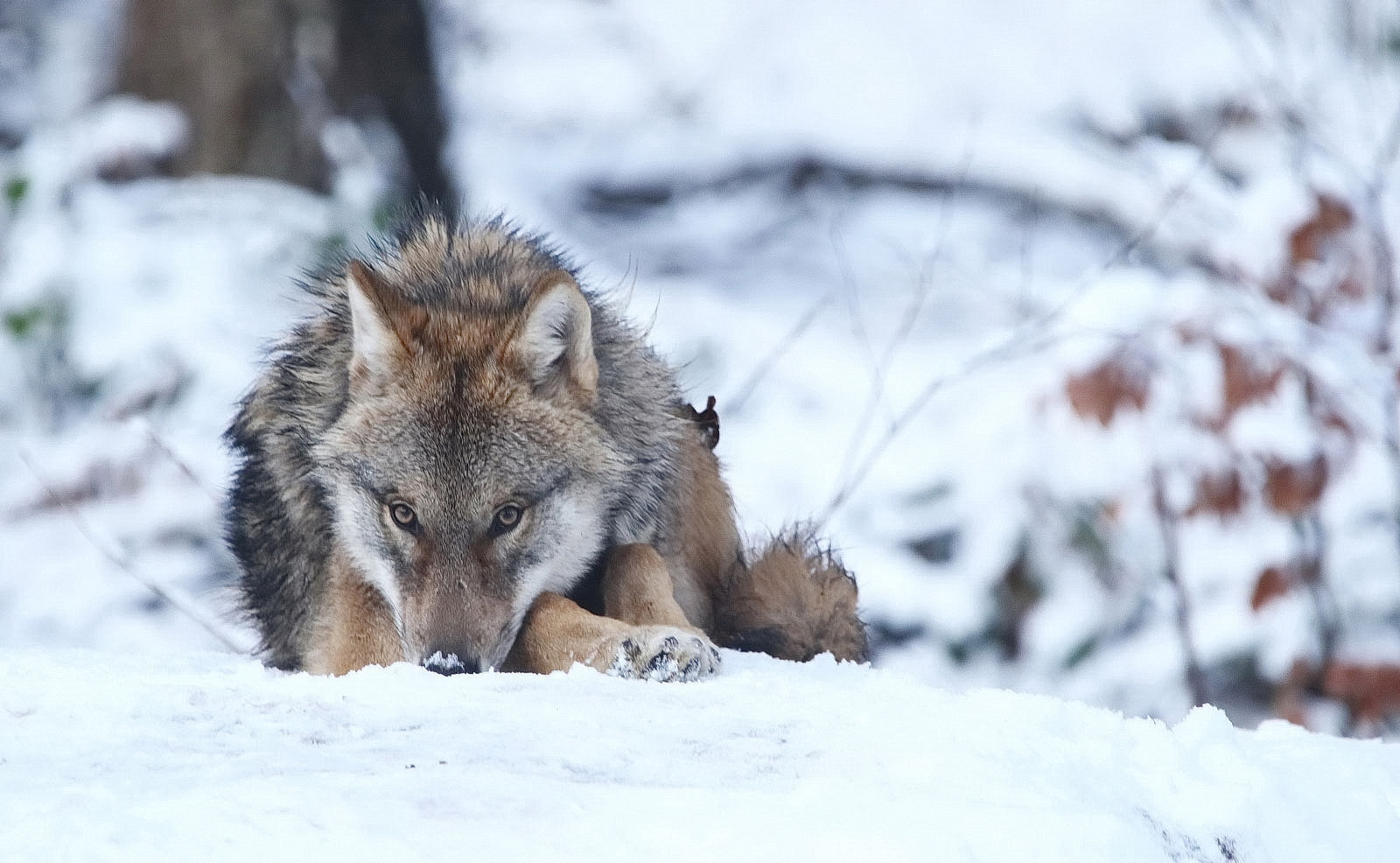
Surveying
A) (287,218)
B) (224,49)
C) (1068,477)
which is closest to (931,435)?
(1068,477)

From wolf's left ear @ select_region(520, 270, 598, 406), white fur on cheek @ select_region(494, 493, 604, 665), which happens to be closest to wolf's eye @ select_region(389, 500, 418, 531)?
white fur on cheek @ select_region(494, 493, 604, 665)

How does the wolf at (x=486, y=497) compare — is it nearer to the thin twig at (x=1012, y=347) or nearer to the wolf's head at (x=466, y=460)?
the wolf's head at (x=466, y=460)

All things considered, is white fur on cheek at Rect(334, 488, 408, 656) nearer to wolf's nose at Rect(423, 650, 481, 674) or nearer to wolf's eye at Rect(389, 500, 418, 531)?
wolf's eye at Rect(389, 500, 418, 531)

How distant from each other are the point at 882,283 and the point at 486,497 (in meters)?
8.04

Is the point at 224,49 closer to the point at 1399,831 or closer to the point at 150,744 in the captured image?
the point at 150,744

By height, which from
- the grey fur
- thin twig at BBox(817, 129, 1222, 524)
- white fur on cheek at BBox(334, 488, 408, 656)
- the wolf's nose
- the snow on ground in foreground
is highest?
thin twig at BBox(817, 129, 1222, 524)

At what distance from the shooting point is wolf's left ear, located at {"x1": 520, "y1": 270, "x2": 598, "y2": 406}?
Answer: 13.0 ft

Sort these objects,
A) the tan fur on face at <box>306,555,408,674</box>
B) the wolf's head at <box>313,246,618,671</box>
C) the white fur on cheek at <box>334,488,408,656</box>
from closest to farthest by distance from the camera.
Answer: the wolf's head at <box>313,246,618,671</box> < the white fur on cheek at <box>334,488,408,656</box> < the tan fur on face at <box>306,555,408,674</box>

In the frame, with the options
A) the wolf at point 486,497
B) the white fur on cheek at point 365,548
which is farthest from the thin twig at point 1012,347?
the white fur on cheek at point 365,548

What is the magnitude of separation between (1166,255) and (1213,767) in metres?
8.36

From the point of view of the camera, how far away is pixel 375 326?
12.9 feet

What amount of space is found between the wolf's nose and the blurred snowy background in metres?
1.78

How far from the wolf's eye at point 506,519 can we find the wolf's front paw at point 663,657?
0.53 metres

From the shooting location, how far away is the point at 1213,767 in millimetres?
2814
